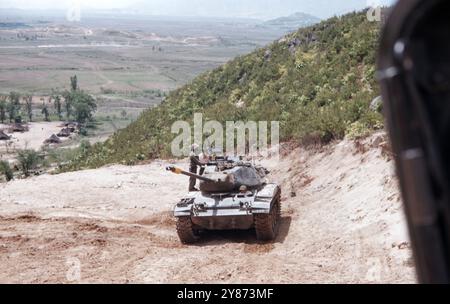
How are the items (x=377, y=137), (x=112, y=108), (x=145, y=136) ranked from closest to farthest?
1. (x=377, y=137)
2. (x=145, y=136)
3. (x=112, y=108)

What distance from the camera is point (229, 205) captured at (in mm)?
12953

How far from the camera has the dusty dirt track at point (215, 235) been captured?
10359 mm

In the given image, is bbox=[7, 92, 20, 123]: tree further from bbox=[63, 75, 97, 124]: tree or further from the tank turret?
the tank turret

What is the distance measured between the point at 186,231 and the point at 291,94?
16.9m

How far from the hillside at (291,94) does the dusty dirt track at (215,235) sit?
1.85 meters

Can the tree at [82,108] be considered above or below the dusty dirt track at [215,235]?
below

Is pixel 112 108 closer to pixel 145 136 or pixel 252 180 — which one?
pixel 145 136

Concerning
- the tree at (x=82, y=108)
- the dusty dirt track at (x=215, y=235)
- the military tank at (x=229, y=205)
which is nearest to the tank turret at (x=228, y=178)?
the military tank at (x=229, y=205)

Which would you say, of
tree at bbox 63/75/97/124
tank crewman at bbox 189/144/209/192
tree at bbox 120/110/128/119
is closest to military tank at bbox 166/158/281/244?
tank crewman at bbox 189/144/209/192

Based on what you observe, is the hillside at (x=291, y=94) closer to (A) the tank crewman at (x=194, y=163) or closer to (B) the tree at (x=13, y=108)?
(A) the tank crewman at (x=194, y=163)

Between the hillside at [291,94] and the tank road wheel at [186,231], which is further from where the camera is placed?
the hillside at [291,94]
